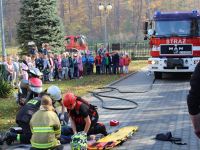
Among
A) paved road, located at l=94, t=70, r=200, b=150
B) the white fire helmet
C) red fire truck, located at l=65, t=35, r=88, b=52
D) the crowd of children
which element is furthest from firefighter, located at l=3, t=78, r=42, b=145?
red fire truck, located at l=65, t=35, r=88, b=52

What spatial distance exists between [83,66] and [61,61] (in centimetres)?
201

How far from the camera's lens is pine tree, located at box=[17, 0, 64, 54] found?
32344 mm

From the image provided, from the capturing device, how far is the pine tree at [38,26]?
32.3 m

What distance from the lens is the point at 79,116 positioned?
761 centimetres

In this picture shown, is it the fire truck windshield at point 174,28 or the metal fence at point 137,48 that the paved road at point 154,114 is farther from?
the metal fence at point 137,48

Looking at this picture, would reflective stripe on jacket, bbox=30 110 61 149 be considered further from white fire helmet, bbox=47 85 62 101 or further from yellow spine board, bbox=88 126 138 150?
white fire helmet, bbox=47 85 62 101

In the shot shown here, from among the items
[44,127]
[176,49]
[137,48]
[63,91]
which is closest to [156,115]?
[44,127]

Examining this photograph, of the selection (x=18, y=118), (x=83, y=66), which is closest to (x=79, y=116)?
(x=18, y=118)

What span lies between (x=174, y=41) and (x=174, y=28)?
2.22 feet

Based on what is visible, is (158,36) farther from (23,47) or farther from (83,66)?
(23,47)

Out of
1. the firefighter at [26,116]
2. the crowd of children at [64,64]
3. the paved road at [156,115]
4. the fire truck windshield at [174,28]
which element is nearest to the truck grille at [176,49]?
the fire truck windshield at [174,28]

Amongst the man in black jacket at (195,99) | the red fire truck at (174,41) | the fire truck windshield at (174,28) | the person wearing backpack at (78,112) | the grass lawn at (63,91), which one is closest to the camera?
the man in black jacket at (195,99)

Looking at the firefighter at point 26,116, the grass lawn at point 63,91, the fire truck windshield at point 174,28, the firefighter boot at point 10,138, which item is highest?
the fire truck windshield at point 174,28

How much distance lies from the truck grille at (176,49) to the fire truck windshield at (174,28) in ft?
1.92
